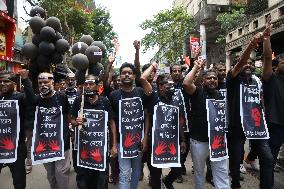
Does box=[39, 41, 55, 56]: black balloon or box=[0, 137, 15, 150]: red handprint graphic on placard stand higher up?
box=[39, 41, 55, 56]: black balloon

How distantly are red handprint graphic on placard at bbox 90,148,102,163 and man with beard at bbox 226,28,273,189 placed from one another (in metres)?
1.95

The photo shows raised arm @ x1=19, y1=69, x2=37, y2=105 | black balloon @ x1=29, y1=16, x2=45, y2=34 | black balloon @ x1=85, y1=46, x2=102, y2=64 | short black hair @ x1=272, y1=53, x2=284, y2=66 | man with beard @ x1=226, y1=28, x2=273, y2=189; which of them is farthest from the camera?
black balloon @ x1=29, y1=16, x2=45, y2=34

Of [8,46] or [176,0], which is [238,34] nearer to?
[8,46]

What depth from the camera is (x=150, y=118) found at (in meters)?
4.91

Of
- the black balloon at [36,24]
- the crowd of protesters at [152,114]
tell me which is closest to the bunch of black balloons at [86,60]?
the black balloon at [36,24]

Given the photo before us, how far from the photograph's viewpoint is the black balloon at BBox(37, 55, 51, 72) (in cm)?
598

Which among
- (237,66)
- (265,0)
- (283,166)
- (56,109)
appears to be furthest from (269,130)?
(265,0)

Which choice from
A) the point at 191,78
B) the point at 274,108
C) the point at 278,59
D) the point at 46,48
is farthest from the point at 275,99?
the point at 46,48

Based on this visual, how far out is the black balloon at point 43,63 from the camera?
5.98 metres

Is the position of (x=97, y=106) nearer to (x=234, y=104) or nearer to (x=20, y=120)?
(x=20, y=120)

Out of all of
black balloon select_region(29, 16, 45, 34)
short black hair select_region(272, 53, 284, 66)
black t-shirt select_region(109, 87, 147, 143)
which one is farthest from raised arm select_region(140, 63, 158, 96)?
black balloon select_region(29, 16, 45, 34)

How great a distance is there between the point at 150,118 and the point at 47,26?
2788mm

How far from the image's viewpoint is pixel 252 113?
502cm

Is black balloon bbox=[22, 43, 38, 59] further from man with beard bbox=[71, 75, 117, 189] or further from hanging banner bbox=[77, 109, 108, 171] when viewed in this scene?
hanging banner bbox=[77, 109, 108, 171]
